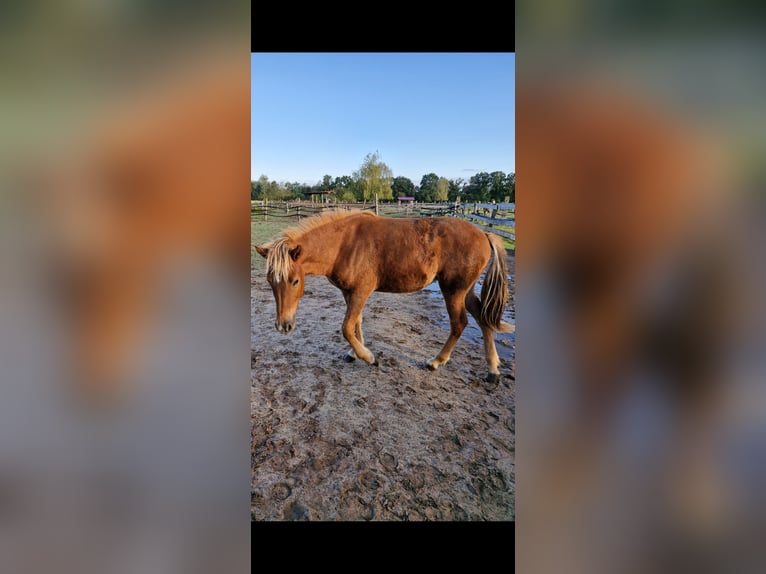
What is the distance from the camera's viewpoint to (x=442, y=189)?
2412 mm

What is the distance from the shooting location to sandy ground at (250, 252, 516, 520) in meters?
1.58

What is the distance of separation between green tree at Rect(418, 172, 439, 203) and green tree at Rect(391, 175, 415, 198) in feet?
0.23

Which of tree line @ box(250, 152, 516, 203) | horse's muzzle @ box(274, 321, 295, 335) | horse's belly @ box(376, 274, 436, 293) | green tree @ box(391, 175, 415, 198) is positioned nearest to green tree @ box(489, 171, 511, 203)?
tree line @ box(250, 152, 516, 203)

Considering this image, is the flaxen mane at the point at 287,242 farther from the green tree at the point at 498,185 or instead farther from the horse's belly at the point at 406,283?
the green tree at the point at 498,185
